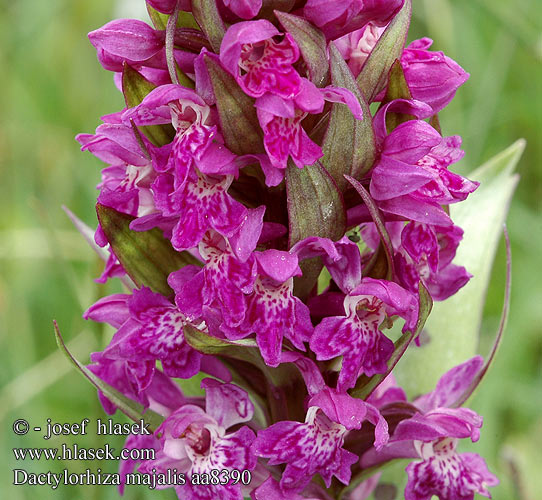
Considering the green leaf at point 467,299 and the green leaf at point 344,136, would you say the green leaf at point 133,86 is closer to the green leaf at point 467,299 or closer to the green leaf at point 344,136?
the green leaf at point 344,136

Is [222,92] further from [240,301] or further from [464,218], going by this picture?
[464,218]

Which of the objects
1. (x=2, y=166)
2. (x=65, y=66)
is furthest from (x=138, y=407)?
(x=65, y=66)

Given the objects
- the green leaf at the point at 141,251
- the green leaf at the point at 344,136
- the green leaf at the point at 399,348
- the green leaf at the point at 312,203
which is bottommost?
the green leaf at the point at 399,348

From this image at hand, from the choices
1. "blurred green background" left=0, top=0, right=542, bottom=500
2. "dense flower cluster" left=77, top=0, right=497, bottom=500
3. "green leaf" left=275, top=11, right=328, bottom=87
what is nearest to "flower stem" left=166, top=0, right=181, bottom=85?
"dense flower cluster" left=77, top=0, right=497, bottom=500

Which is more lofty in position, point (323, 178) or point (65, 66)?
point (323, 178)

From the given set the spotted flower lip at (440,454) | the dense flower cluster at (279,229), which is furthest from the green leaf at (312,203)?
the spotted flower lip at (440,454)

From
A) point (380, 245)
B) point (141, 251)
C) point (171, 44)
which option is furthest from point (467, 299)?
point (171, 44)

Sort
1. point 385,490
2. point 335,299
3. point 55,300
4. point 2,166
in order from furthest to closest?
point 2,166 < point 55,300 < point 385,490 < point 335,299
